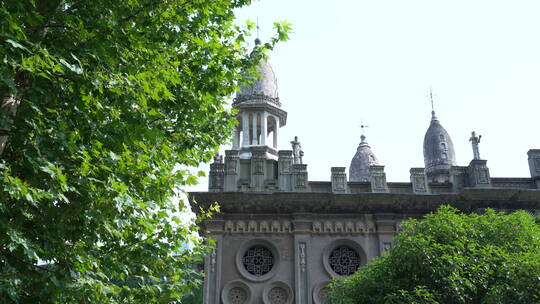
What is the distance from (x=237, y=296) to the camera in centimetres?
2277

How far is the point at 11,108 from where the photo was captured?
802 cm

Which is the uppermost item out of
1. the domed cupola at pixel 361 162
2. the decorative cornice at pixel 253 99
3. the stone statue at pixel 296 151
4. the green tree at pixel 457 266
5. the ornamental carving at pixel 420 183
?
the decorative cornice at pixel 253 99

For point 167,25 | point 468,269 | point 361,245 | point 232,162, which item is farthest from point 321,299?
point 167,25

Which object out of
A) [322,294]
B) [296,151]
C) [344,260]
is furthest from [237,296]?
[296,151]

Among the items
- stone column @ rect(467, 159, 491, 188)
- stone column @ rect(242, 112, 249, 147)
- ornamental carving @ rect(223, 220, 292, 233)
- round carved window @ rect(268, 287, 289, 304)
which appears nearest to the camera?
round carved window @ rect(268, 287, 289, 304)

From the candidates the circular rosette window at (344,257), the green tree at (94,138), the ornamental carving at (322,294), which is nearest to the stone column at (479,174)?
the circular rosette window at (344,257)

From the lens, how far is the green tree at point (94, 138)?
24.4 feet

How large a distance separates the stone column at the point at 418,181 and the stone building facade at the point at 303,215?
46 millimetres

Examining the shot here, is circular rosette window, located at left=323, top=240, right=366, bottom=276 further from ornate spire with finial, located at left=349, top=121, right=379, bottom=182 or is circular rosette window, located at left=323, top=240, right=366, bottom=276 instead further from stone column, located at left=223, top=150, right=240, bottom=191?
ornate spire with finial, located at left=349, top=121, right=379, bottom=182

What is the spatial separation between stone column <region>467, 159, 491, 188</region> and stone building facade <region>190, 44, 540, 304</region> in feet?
0.15

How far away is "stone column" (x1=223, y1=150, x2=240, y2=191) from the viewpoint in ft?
77.3

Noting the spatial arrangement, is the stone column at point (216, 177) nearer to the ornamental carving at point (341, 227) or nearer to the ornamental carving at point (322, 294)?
the ornamental carving at point (341, 227)

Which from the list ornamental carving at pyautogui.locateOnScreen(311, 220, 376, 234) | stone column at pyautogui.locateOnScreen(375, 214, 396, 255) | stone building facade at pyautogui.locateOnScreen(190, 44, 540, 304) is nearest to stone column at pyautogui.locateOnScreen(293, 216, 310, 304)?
stone building facade at pyautogui.locateOnScreen(190, 44, 540, 304)

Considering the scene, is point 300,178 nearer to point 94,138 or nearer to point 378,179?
point 378,179
